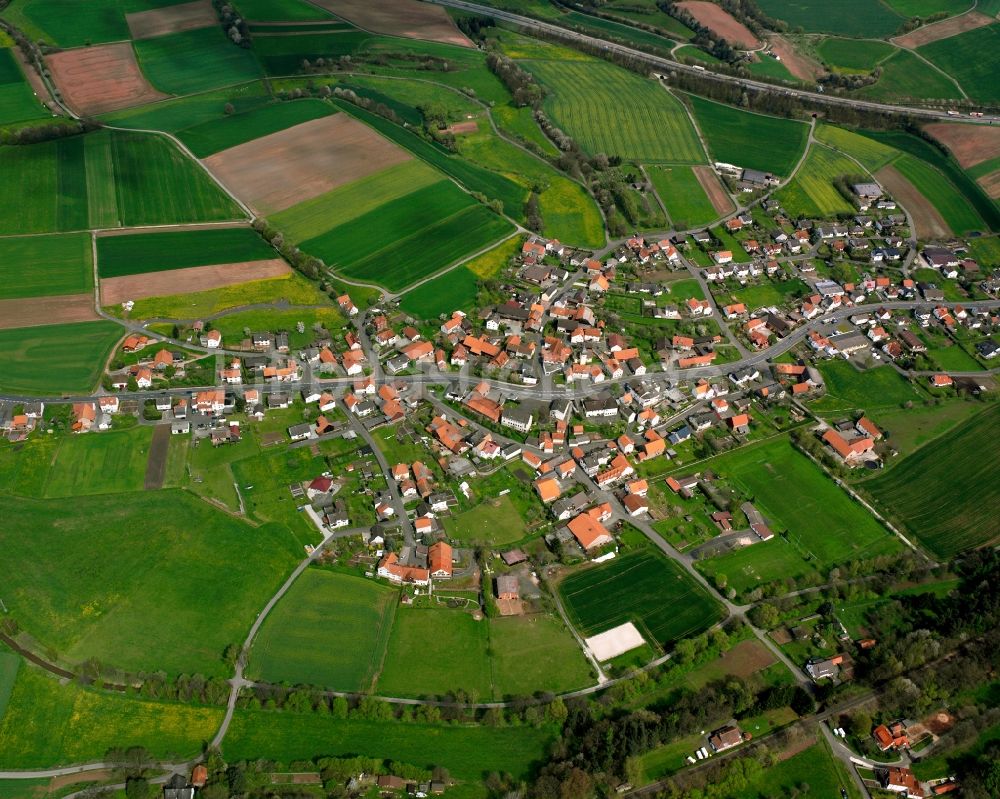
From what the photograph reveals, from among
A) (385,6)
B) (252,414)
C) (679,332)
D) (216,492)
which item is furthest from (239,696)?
(385,6)

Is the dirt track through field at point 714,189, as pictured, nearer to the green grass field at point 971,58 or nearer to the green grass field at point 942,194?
the green grass field at point 942,194

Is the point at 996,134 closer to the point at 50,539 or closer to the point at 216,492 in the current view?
the point at 216,492

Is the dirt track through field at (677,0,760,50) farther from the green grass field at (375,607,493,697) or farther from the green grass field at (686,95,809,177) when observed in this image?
the green grass field at (375,607,493,697)

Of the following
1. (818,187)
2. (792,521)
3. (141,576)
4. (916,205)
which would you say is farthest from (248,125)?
(916,205)

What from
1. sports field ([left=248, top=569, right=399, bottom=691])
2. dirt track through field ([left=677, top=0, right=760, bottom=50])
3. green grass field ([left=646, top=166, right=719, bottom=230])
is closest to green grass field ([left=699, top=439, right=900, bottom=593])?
sports field ([left=248, top=569, right=399, bottom=691])

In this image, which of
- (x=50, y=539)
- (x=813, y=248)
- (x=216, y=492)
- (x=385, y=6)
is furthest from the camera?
(x=385, y=6)

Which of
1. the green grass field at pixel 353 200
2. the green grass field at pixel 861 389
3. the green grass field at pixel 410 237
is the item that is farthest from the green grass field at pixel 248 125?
the green grass field at pixel 861 389
